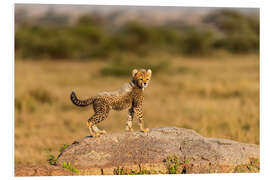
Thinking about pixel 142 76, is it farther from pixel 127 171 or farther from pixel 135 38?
pixel 135 38

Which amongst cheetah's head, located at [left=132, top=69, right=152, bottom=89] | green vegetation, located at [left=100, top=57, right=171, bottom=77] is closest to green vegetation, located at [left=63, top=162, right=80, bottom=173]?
cheetah's head, located at [left=132, top=69, right=152, bottom=89]

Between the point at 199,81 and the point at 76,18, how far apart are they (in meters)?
30.5

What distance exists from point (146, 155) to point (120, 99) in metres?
0.91

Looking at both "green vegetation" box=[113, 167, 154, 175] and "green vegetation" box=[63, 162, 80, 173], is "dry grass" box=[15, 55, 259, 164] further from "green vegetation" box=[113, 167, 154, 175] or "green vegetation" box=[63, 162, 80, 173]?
"green vegetation" box=[113, 167, 154, 175]

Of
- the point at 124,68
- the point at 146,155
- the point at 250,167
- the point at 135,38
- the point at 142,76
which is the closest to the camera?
the point at 142,76

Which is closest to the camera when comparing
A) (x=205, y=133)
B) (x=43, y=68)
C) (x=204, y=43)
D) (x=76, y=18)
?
(x=205, y=133)

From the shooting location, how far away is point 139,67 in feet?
61.3

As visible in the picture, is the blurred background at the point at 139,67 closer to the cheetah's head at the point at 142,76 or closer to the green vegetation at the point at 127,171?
the cheetah's head at the point at 142,76

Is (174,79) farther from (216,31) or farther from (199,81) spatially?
(216,31)

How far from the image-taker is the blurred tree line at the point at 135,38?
92.8 ft

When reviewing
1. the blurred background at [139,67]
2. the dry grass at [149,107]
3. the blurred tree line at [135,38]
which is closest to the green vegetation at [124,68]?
the blurred background at [139,67]

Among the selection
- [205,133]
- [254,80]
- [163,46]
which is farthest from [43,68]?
[163,46]

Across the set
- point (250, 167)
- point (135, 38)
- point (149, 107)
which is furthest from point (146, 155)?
point (135, 38)

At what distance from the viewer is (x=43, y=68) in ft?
70.2
